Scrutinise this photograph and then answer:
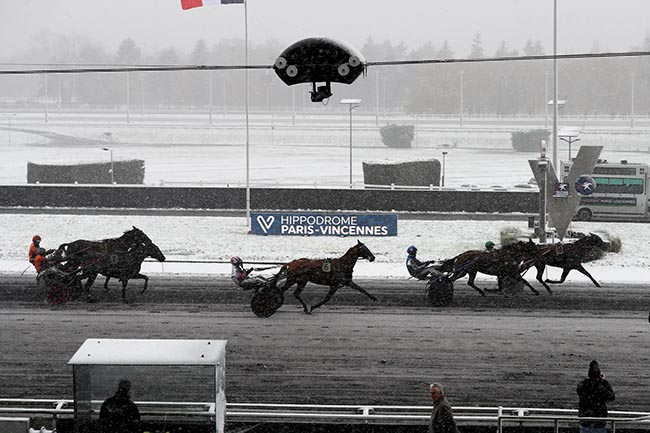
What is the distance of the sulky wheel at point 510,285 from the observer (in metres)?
15.0

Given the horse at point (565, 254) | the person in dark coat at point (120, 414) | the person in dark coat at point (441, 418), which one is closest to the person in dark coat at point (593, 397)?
the person in dark coat at point (441, 418)

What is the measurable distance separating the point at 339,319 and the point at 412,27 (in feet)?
274

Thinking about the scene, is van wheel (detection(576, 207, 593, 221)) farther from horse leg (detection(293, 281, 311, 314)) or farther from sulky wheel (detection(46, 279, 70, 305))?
sulky wheel (detection(46, 279, 70, 305))

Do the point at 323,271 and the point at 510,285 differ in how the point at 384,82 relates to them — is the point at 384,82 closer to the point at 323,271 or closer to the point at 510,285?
the point at 510,285

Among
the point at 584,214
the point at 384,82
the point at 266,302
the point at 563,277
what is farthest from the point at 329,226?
the point at 384,82

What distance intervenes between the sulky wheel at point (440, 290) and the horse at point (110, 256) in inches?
166

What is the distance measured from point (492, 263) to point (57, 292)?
662 centimetres

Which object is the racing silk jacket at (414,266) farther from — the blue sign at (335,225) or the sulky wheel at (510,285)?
the blue sign at (335,225)

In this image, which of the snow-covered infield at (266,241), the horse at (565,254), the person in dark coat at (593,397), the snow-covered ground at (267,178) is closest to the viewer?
the person in dark coat at (593,397)

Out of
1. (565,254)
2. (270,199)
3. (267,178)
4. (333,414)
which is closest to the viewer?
(333,414)

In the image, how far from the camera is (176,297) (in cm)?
1515

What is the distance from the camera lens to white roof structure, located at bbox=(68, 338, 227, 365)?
7617 mm

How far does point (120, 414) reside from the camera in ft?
23.8

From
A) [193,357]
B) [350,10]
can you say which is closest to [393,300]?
[193,357]
